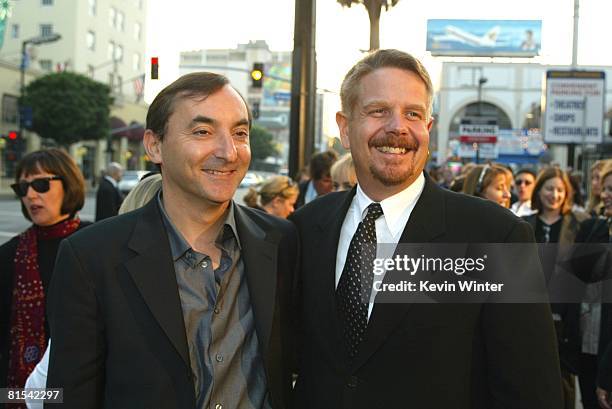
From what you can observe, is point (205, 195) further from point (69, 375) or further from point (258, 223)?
point (69, 375)

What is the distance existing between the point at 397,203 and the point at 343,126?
16.2 inches

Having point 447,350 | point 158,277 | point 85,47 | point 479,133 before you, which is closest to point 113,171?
point 158,277

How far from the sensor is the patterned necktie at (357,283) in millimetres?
2273

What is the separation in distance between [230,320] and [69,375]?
0.55 m

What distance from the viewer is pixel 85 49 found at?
5053 centimetres

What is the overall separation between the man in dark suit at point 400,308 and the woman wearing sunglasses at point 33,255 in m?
1.60

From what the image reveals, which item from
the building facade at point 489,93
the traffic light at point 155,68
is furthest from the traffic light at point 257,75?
the building facade at point 489,93

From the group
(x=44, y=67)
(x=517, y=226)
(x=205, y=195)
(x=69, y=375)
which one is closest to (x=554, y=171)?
(x=517, y=226)

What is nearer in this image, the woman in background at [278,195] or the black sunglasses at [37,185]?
the black sunglasses at [37,185]

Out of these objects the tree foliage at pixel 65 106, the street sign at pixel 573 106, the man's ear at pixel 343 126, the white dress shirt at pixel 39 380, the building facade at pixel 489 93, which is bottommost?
the white dress shirt at pixel 39 380

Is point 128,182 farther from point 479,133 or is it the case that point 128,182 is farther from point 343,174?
point 343,174


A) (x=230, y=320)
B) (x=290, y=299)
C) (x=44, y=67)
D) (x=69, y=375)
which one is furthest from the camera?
(x=44, y=67)

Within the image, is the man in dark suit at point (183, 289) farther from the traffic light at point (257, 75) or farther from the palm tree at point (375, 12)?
the traffic light at point (257, 75)

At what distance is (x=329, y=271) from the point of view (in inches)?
93.3
